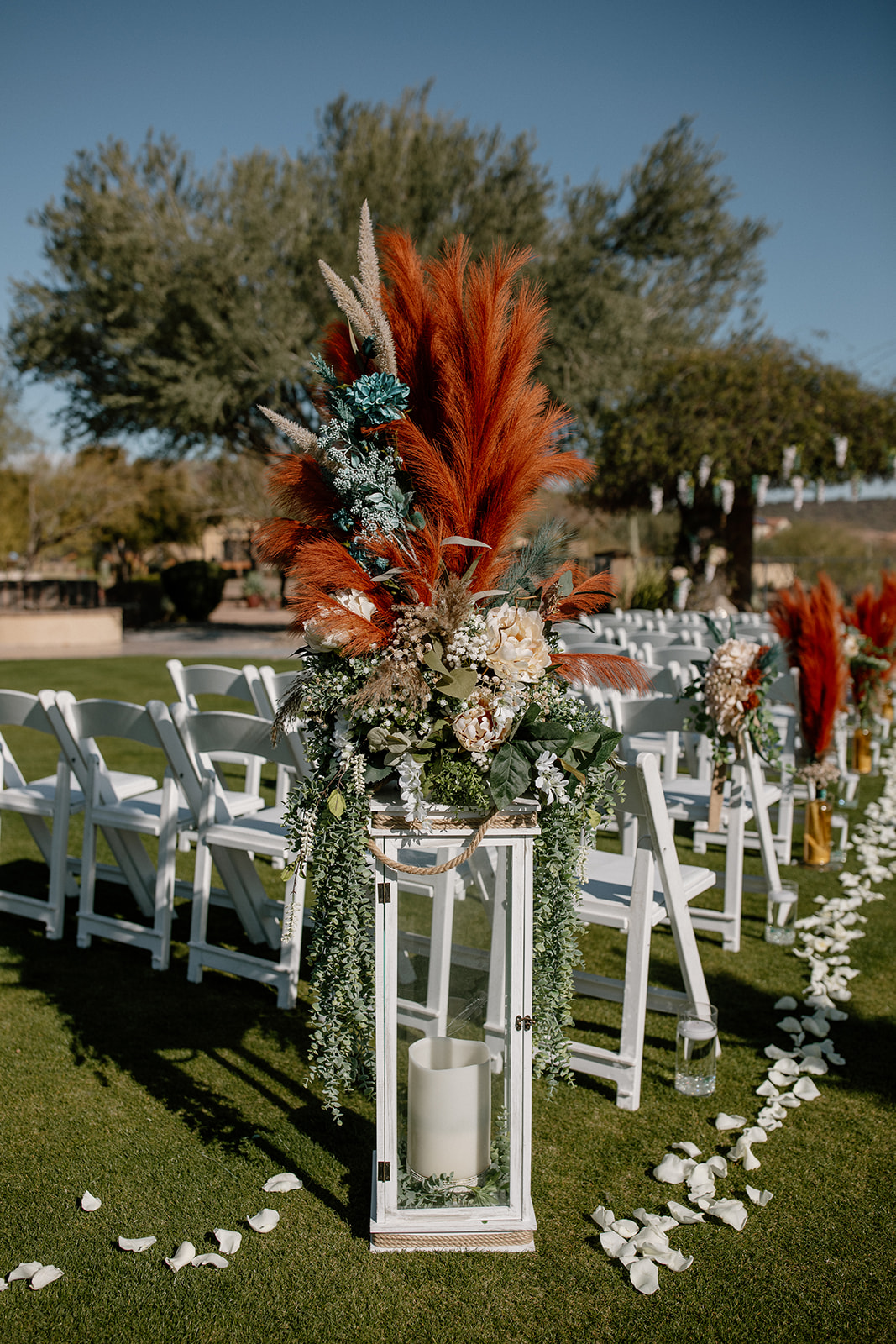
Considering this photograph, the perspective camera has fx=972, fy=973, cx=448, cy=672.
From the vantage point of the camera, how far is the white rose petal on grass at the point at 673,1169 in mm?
2551

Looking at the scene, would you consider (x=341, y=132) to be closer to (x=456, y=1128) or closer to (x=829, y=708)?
(x=829, y=708)

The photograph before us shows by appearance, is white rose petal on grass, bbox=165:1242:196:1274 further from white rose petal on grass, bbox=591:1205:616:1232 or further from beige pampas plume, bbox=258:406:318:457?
beige pampas plume, bbox=258:406:318:457

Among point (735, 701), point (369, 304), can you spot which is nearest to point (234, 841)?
point (369, 304)

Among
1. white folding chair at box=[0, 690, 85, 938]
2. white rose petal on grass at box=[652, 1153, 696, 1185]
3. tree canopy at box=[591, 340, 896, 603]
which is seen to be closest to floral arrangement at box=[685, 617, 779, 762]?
white rose petal on grass at box=[652, 1153, 696, 1185]

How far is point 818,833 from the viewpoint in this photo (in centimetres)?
539

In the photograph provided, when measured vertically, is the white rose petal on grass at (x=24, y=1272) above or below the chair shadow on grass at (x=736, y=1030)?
above

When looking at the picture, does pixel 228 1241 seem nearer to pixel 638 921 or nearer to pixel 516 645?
pixel 638 921

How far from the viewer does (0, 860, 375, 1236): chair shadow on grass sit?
2.72 meters

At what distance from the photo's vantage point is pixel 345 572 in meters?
2.19

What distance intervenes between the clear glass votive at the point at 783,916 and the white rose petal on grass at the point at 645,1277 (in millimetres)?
2309

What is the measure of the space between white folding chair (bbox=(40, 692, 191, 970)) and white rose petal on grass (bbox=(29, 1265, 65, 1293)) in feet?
5.54

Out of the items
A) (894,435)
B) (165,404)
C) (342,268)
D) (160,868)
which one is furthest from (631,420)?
(160,868)

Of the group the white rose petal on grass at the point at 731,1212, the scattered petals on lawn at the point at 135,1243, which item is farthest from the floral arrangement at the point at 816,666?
the scattered petals on lawn at the point at 135,1243

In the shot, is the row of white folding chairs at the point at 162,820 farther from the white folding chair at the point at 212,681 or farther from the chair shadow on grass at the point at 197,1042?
the white folding chair at the point at 212,681
